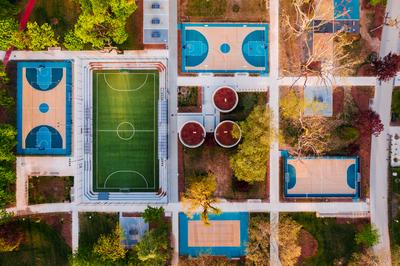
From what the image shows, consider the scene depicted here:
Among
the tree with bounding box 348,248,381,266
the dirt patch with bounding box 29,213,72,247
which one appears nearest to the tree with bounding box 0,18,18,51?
the dirt patch with bounding box 29,213,72,247

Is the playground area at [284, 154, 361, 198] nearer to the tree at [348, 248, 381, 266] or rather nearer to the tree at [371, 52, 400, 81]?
the tree at [348, 248, 381, 266]

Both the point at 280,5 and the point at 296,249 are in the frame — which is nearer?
the point at 296,249

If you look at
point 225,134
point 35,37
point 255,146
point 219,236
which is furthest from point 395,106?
point 35,37

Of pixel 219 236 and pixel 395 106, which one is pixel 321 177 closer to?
pixel 395 106

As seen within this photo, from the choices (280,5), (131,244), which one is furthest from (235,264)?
(280,5)

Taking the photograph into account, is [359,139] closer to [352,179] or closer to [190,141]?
[352,179]
